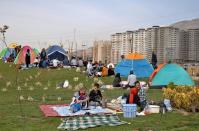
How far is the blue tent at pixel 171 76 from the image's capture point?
82.3ft

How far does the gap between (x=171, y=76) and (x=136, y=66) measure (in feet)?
21.6

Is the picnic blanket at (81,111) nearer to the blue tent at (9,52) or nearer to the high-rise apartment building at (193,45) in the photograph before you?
the blue tent at (9,52)

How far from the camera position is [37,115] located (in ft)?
49.8

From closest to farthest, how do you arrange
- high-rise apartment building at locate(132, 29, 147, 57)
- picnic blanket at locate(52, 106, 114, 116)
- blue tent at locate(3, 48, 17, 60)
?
picnic blanket at locate(52, 106, 114, 116), blue tent at locate(3, 48, 17, 60), high-rise apartment building at locate(132, 29, 147, 57)

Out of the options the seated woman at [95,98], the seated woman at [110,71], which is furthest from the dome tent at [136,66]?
the seated woman at [95,98]

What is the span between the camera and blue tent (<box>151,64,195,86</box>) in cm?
2508

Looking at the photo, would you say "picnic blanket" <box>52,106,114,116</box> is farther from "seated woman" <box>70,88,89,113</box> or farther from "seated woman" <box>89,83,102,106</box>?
"seated woman" <box>89,83,102,106</box>

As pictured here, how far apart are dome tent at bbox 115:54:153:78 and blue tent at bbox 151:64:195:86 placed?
5536 millimetres

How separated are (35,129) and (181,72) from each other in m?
14.4

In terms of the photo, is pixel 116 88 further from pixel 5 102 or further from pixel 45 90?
pixel 5 102

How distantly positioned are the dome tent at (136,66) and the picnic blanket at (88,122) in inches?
677

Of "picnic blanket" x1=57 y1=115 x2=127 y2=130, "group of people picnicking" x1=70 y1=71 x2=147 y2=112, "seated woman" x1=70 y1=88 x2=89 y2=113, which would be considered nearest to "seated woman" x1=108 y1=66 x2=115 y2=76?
"group of people picnicking" x1=70 y1=71 x2=147 y2=112

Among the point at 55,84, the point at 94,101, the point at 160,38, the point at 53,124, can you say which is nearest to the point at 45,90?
the point at 55,84

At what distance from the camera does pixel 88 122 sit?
13.4 m
